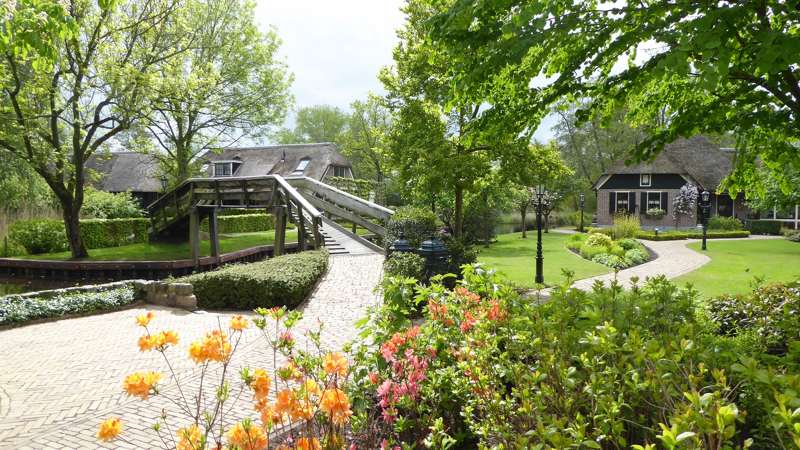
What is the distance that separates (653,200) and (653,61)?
34.9 meters

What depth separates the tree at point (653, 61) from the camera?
15.6ft

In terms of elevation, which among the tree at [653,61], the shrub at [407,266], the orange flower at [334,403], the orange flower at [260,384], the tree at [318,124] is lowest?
the shrub at [407,266]

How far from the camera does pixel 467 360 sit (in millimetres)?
3471

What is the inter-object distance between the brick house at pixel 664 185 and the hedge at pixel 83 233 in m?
31.3

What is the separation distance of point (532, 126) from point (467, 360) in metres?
5.53

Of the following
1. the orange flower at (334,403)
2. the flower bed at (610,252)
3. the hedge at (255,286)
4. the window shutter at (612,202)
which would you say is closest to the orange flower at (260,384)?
the orange flower at (334,403)

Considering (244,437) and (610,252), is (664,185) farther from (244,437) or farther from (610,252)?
(244,437)

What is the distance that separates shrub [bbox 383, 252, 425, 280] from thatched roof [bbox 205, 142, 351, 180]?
34.2 metres

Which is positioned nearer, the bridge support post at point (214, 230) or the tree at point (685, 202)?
the bridge support post at point (214, 230)

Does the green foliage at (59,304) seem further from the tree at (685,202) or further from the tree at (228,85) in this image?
the tree at (685,202)

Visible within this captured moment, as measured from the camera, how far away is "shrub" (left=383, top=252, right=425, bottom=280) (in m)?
10.2

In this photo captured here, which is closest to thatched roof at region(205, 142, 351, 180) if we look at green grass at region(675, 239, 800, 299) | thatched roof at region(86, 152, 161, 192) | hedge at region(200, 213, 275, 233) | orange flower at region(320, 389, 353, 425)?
thatched roof at region(86, 152, 161, 192)

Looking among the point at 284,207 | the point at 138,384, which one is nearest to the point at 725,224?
the point at 284,207

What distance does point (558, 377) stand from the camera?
3008mm
